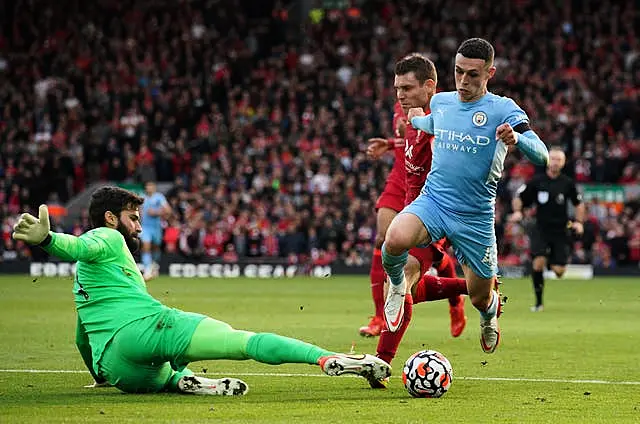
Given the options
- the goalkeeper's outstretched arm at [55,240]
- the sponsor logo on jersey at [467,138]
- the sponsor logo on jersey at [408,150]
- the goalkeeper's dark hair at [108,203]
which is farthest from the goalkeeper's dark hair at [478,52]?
the goalkeeper's outstretched arm at [55,240]

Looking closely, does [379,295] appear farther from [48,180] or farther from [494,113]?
[48,180]

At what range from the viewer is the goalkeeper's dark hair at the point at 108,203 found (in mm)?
8570

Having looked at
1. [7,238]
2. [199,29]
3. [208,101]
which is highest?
[199,29]

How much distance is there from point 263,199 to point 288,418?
85.4ft

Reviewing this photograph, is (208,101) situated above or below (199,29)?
below

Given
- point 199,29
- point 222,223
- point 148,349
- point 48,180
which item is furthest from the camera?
point 199,29

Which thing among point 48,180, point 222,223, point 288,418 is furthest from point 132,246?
point 48,180

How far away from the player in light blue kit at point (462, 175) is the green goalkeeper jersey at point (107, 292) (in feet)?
6.44

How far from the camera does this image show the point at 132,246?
28.6ft

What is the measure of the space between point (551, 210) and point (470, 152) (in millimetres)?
11225

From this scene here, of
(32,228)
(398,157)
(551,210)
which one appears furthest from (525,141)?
(551,210)

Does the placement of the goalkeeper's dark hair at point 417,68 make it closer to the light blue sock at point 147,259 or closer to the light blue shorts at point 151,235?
the light blue shorts at point 151,235

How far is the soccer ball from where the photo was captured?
28.5 ft

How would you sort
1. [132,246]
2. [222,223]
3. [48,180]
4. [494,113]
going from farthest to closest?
[48,180] → [222,223] → [494,113] → [132,246]
